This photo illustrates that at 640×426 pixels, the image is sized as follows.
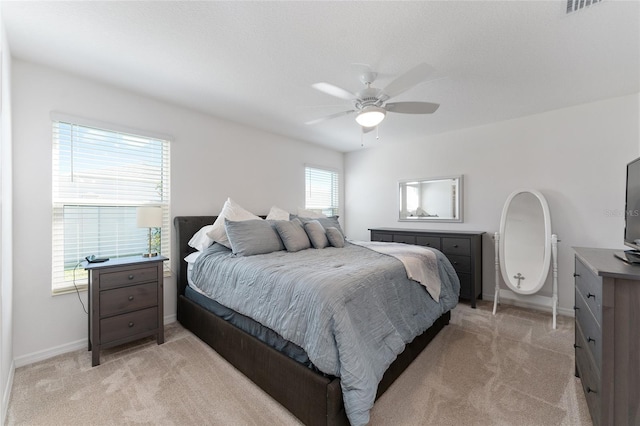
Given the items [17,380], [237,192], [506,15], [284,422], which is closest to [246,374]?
[284,422]

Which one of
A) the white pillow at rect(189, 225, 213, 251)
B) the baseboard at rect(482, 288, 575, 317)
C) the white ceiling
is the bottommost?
the baseboard at rect(482, 288, 575, 317)

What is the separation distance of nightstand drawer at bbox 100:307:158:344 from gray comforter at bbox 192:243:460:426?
493 mm

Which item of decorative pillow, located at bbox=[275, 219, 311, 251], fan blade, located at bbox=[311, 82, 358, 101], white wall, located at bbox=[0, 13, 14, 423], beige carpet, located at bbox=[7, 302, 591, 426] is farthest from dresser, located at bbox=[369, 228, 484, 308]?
white wall, located at bbox=[0, 13, 14, 423]

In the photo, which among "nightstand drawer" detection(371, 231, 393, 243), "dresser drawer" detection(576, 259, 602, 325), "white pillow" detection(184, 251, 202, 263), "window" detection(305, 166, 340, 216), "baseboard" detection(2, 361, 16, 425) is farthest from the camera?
"window" detection(305, 166, 340, 216)

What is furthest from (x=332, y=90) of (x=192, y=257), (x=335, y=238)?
(x=192, y=257)

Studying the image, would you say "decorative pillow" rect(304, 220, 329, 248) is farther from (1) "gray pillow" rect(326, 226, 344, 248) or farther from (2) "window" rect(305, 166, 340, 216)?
(2) "window" rect(305, 166, 340, 216)

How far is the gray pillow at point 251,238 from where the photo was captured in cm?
262

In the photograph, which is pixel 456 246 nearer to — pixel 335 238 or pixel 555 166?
pixel 555 166

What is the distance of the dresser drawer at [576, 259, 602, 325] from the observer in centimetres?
136

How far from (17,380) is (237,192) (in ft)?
8.44

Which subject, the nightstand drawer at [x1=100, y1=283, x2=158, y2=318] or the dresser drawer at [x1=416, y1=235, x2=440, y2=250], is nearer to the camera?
the nightstand drawer at [x1=100, y1=283, x2=158, y2=318]

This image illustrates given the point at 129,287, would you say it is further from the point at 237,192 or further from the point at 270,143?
the point at 270,143

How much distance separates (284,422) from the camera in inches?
62.7

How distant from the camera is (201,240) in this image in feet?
9.81
